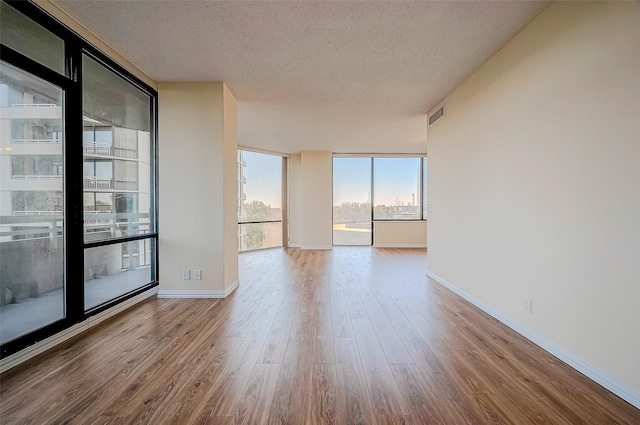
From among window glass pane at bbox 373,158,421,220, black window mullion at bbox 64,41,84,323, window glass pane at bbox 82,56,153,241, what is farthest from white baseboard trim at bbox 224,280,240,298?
window glass pane at bbox 373,158,421,220

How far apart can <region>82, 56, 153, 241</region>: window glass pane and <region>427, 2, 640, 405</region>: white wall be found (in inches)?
164

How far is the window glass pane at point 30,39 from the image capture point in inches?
80.5

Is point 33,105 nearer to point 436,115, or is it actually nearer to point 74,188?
point 74,188

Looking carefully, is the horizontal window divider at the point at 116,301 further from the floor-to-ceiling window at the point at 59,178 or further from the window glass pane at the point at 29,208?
the window glass pane at the point at 29,208

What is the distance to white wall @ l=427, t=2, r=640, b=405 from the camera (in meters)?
1.73

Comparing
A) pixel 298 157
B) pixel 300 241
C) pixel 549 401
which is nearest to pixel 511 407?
pixel 549 401

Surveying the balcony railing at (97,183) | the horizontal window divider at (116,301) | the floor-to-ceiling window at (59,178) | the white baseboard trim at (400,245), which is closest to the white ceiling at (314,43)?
the floor-to-ceiling window at (59,178)

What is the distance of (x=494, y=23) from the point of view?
245cm

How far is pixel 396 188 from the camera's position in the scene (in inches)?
339

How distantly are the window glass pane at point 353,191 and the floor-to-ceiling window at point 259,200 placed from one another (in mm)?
1713

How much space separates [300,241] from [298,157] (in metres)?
2.57

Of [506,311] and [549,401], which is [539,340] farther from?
[549,401]

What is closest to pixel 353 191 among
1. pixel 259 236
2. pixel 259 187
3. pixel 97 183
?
pixel 259 187

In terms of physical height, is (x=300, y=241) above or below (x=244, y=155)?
below
